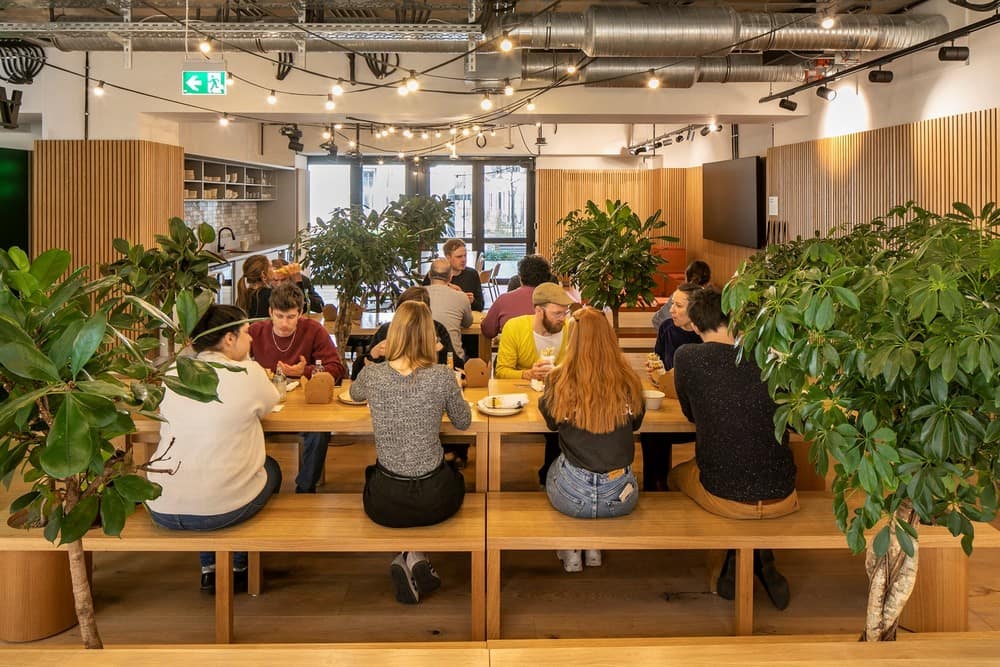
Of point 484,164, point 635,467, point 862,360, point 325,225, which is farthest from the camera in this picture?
point 484,164

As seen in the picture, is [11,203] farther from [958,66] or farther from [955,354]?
[955,354]

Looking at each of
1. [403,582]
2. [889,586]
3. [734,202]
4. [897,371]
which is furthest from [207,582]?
[734,202]

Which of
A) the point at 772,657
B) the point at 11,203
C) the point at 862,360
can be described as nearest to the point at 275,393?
the point at 772,657

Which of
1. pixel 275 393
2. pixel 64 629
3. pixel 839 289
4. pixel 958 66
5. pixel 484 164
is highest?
pixel 484 164

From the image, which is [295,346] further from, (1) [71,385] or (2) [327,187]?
(2) [327,187]

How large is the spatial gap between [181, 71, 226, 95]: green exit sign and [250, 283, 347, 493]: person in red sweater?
6.02ft

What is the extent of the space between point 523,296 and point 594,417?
3.10 m

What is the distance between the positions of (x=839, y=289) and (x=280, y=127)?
48.1 feet

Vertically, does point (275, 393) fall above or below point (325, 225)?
below

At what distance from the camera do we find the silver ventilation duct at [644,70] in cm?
809

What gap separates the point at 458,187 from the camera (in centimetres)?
1741

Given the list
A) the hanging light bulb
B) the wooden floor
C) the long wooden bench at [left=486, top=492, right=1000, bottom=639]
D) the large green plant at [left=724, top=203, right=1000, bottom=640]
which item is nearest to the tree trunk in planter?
the large green plant at [left=724, top=203, right=1000, bottom=640]

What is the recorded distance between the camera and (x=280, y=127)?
1545cm

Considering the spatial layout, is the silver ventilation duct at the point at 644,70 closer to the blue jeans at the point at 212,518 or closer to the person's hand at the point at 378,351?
the person's hand at the point at 378,351
